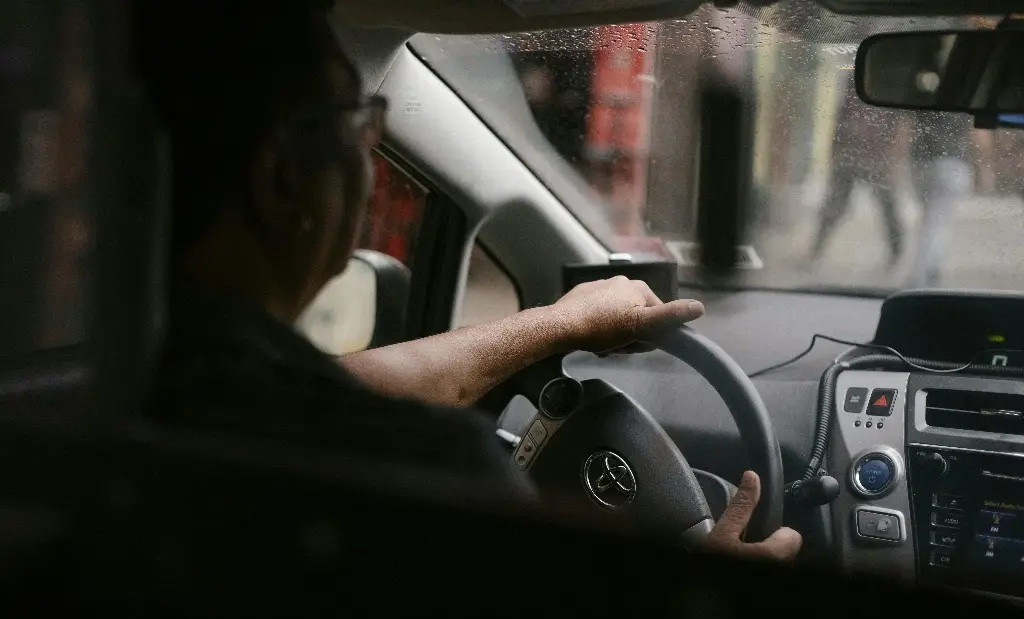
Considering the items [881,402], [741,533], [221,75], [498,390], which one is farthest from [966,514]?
[221,75]

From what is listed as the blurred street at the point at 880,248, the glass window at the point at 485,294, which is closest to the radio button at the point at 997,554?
the blurred street at the point at 880,248

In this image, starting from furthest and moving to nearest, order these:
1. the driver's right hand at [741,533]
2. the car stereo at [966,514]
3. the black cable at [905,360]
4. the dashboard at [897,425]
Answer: the black cable at [905,360] < the dashboard at [897,425] < the car stereo at [966,514] < the driver's right hand at [741,533]

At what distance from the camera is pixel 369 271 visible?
2.12m

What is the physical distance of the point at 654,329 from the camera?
6.37ft

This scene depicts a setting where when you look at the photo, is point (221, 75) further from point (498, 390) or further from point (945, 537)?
point (945, 537)

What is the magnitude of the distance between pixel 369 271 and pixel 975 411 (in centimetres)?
125

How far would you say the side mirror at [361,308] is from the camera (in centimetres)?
190

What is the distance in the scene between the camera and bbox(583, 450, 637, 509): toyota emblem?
191 cm

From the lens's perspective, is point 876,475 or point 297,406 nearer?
point 297,406

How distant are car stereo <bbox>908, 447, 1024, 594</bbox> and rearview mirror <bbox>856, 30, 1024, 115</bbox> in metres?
0.70

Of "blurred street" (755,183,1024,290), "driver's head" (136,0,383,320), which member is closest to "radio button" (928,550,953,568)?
"blurred street" (755,183,1024,290)

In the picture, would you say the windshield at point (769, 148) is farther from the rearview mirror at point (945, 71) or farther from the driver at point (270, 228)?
the driver at point (270, 228)

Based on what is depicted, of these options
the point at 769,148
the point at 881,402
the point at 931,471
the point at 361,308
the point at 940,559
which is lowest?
the point at 940,559

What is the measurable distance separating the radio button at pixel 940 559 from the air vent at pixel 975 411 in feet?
0.86
